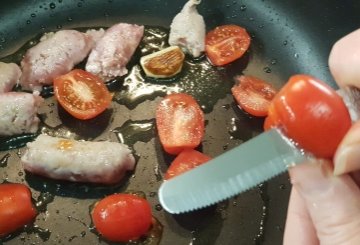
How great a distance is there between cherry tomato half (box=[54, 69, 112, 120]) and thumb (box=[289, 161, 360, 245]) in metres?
0.78

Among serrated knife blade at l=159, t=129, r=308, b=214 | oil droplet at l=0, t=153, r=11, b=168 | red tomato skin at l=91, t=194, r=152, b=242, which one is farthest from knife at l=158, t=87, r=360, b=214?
oil droplet at l=0, t=153, r=11, b=168

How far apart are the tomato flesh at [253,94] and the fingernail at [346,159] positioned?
26.7 inches

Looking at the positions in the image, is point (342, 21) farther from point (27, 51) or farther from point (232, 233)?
point (27, 51)

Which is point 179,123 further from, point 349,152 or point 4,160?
point 349,152

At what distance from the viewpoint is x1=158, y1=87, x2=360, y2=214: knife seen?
783 millimetres

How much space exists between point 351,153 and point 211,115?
2.54ft

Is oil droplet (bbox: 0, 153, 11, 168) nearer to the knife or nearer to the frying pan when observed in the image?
the frying pan

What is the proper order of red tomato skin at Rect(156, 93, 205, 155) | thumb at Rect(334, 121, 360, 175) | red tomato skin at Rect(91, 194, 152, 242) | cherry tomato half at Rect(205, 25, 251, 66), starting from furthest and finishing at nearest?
cherry tomato half at Rect(205, 25, 251, 66) → red tomato skin at Rect(156, 93, 205, 155) → red tomato skin at Rect(91, 194, 152, 242) → thumb at Rect(334, 121, 360, 175)

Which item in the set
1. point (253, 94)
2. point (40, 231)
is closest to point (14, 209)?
point (40, 231)

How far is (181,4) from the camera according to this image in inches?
67.6

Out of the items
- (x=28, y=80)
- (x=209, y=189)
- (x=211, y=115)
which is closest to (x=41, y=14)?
(x=28, y=80)

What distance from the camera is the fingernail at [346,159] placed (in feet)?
2.40

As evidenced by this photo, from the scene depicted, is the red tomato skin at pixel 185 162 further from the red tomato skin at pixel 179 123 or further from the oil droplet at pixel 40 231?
Answer: the oil droplet at pixel 40 231

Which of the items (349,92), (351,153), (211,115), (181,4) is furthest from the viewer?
(181,4)
